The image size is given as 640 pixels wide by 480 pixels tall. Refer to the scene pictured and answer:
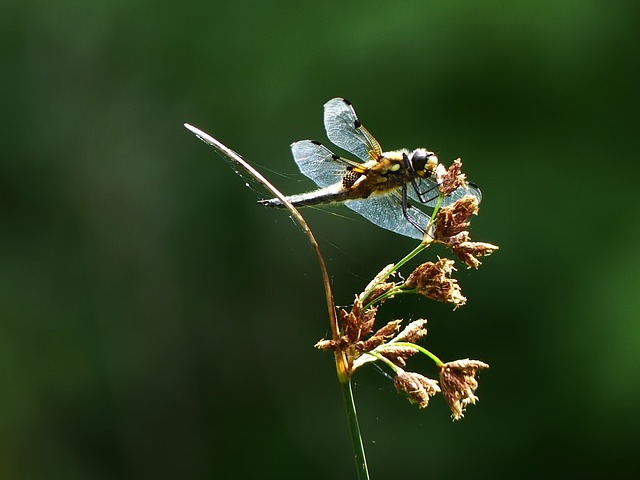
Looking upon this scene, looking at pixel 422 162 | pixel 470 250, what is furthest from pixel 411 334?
pixel 422 162

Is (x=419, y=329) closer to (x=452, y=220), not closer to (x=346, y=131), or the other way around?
(x=452, y=220)

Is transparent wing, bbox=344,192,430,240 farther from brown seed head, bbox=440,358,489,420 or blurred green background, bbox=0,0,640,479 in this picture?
blurred green background, bbox=0,0,640,479

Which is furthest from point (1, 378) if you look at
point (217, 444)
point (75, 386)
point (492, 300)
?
point (492, 300)

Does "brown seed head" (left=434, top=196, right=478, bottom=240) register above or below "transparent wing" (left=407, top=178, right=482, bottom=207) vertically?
below

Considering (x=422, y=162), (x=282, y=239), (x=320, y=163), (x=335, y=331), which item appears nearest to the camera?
(x=335, y=331)

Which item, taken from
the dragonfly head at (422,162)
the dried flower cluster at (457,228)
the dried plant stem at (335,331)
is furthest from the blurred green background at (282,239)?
the dried plant stem at (335,331)

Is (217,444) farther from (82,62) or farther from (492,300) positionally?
(82,62)

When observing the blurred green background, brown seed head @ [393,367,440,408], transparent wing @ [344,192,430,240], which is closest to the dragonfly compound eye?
transparent wing @ [344,192,430,240]
